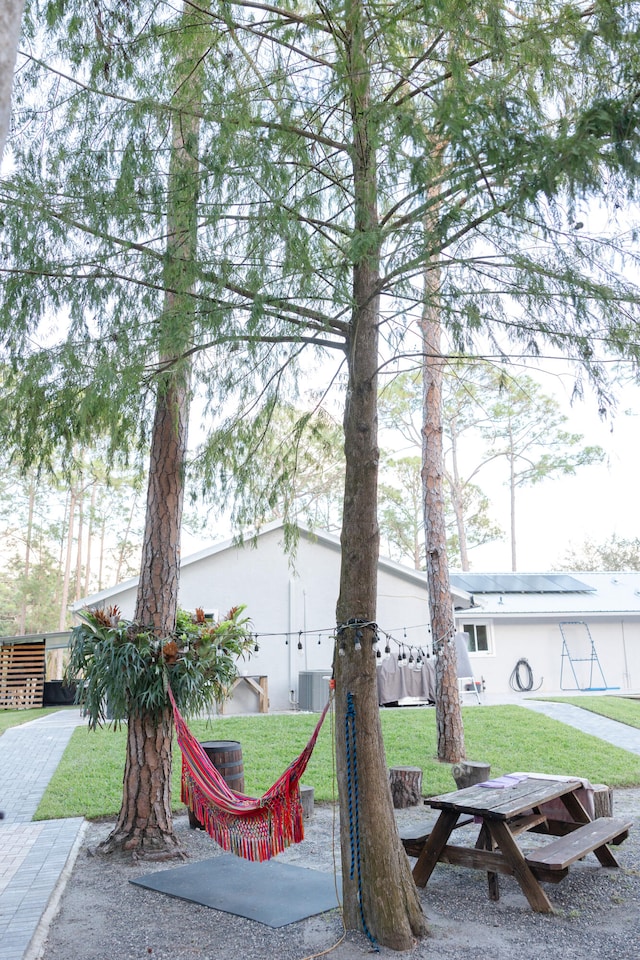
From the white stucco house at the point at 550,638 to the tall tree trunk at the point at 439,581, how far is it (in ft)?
25.9

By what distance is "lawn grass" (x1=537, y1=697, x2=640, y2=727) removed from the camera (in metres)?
11.4

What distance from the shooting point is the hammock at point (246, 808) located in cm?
393

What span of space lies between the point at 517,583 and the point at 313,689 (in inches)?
301

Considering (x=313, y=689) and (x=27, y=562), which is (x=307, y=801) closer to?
(x=313, y=689)

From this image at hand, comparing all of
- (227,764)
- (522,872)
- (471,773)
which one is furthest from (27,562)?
(522,872)

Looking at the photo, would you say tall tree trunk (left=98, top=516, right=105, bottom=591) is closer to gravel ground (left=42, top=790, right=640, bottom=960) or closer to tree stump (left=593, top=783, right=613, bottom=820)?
gravel ground (left=42, top=790, right=640, bottom=960)

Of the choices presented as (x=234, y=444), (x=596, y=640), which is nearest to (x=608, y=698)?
(x=596, y=640)

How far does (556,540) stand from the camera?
3341 centimetres

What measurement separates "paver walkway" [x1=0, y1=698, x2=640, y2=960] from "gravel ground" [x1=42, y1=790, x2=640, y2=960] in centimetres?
12

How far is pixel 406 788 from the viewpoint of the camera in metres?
6.52

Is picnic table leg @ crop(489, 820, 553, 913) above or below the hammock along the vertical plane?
below

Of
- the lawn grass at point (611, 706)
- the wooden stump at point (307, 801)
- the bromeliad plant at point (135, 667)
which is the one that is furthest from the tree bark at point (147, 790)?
the lawn grass at point (611, 706)

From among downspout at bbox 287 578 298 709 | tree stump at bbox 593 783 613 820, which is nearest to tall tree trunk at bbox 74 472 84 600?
downspout at bbox 287 578 298 709

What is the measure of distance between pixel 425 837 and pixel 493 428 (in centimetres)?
1822
